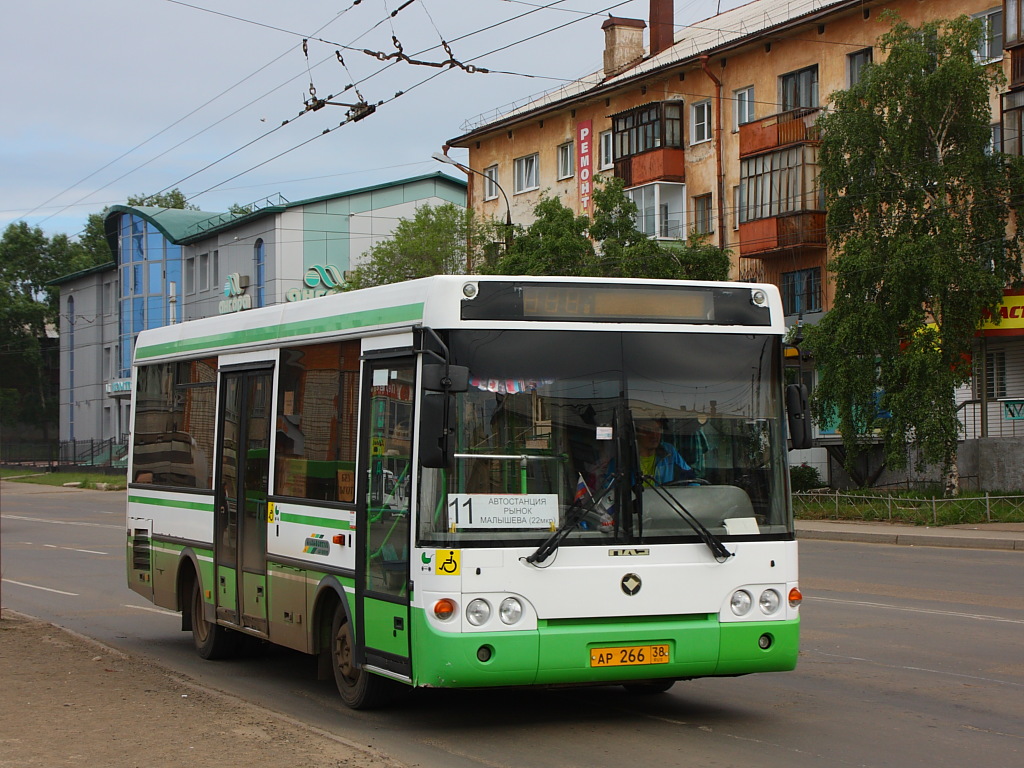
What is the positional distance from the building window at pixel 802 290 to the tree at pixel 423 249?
11.1 metres

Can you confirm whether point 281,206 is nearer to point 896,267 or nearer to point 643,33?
point 643,33

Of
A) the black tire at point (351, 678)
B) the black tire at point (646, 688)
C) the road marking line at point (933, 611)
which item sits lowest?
the road marking line at point (933, 611)

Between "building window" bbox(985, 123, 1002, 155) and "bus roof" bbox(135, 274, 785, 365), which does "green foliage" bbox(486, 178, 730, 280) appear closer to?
"building window" bbox(985, 123, 1002, 155)

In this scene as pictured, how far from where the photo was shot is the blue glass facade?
72688 millimetres

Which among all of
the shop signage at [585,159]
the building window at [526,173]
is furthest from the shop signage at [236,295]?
the shop signage at [585,159]

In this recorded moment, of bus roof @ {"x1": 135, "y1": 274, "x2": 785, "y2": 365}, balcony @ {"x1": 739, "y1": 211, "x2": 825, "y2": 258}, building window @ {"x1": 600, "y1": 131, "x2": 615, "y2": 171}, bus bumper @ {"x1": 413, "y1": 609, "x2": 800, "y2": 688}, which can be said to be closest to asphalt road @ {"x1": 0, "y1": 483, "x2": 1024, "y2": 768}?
bus bumper @ {"x1": 413, "y1": 609, "x2": 800, "y2": 688}

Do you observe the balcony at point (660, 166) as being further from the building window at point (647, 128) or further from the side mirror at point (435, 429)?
the side mirror at point (435, 429)

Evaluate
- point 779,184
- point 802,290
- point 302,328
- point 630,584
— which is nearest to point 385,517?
point 630,584

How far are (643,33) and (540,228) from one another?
1829 centimetres

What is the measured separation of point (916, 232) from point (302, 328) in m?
24.3

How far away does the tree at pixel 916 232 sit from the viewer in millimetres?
30828

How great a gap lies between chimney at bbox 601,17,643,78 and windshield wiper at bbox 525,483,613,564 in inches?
1808

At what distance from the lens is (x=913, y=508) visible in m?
29.3

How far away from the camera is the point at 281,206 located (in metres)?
62.8
